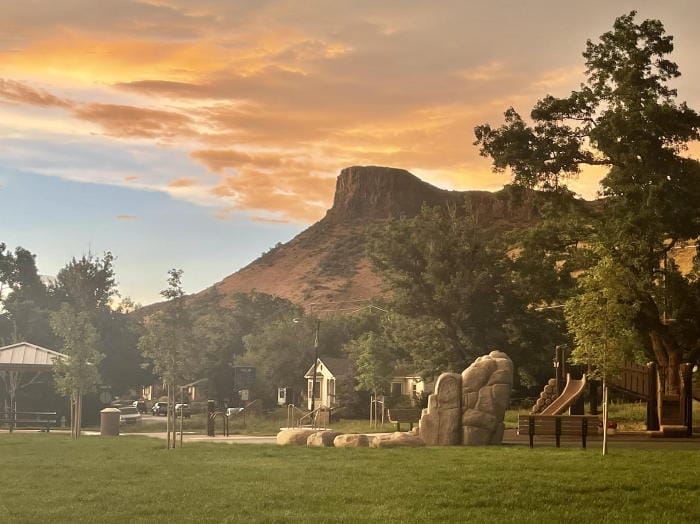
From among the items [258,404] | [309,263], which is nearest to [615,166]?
[258,404]

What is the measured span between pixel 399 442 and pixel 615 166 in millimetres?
20572

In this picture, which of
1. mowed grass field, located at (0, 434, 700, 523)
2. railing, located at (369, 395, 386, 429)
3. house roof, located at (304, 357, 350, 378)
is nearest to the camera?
mowed grass field, located at (0, 434, 700, 523)

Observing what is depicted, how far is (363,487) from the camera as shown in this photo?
62.6 feet

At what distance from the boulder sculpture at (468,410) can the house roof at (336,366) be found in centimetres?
5591

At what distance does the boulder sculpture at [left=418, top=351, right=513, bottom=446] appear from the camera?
1194 inches

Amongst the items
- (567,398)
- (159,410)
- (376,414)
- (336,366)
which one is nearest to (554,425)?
(567,398)

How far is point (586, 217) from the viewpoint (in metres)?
45.8

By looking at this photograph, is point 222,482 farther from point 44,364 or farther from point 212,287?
A: point 212,287

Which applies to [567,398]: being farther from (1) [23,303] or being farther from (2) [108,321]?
(1) [23,303]

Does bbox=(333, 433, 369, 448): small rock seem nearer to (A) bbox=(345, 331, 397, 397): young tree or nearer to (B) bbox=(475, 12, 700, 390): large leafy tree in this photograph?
(B) bbox=(475, 12, 700, 390): large leafy tree

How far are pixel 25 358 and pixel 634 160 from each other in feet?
106

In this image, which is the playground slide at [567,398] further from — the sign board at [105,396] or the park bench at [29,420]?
the sign board at [105,396]

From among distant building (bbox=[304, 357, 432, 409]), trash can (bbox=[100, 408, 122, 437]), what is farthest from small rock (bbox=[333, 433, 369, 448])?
distant building (bbox=[304, 357, 432, 409])

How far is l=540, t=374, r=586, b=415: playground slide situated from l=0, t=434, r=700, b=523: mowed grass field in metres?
13.9
